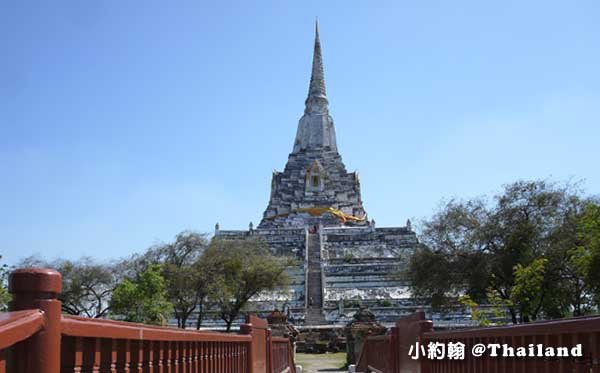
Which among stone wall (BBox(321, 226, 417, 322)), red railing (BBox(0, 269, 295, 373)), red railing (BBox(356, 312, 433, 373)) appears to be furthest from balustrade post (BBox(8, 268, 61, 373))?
stone wall (BBox(321, 226, 417, 322))

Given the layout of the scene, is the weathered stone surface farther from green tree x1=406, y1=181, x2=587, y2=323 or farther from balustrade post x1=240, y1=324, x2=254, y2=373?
balustrade post x1=240, y1=324, x2=254, y2=373

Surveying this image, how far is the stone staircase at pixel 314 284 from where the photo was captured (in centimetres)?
3864

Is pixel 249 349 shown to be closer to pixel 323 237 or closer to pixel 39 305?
pixel 39 305

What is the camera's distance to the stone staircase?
38644 mm

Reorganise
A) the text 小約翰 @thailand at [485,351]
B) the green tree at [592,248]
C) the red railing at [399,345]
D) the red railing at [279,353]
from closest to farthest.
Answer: the text 小約翰 @thailand at [485,351] < the red railing at [399,345] < the red railing at [279,353] < the green tree at [592,248]

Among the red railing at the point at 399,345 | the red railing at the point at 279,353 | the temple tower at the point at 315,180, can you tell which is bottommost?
the red railing at the point at 279,353

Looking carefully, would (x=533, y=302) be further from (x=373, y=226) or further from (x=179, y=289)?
(x=373, y=226)

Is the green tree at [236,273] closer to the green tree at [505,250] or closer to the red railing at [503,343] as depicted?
the green tree at [505,250]

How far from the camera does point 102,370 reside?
3.25 metres

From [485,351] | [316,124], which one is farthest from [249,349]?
[316,124]

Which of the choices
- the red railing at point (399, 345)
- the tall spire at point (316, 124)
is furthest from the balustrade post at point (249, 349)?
the tall spire at point (316, 124)

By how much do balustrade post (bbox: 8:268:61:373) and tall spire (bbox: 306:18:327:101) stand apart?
2628 inches

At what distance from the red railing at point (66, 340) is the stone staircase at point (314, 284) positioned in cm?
3375

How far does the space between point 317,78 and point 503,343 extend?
6618cm
